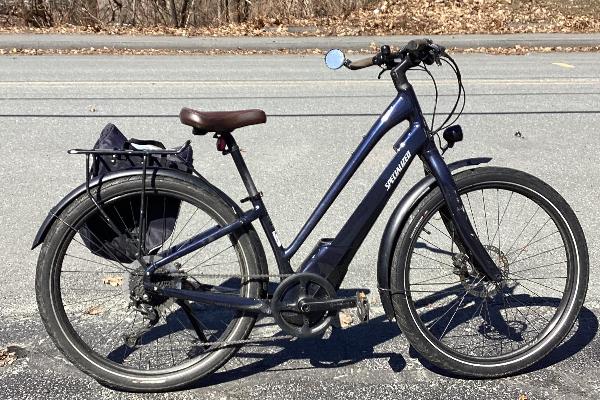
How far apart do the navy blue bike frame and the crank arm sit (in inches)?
6.3

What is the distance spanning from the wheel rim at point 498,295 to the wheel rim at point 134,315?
0.98 m

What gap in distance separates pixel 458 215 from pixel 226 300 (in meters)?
1.14

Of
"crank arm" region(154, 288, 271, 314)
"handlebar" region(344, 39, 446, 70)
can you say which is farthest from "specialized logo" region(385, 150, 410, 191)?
"crank arm" region(154, 288, 271, 314)

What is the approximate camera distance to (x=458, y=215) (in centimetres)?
312

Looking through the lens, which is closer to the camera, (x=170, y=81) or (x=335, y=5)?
(x=170, y=81)

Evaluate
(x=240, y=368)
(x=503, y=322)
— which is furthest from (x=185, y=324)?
(x=503, y=322)

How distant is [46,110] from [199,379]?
596 centimetres

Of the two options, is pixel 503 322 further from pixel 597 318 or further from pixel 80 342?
pixel 80 342

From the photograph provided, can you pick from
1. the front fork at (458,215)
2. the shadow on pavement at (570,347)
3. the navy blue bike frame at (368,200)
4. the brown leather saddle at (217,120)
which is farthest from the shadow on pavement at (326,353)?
the brown leather saddle at (217,120)

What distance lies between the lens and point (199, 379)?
3.19 metres

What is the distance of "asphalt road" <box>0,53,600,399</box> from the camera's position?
3.30m

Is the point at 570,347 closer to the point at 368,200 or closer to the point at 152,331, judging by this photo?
the point at 368,200

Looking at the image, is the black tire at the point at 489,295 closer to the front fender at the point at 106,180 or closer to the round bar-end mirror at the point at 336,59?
the round bar-end mirror at the point at 336,59

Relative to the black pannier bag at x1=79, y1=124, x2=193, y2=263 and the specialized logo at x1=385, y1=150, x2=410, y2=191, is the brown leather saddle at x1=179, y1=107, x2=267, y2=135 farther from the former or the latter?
the specialized logo at x1=385, y1=150, x2=410, y2=191
